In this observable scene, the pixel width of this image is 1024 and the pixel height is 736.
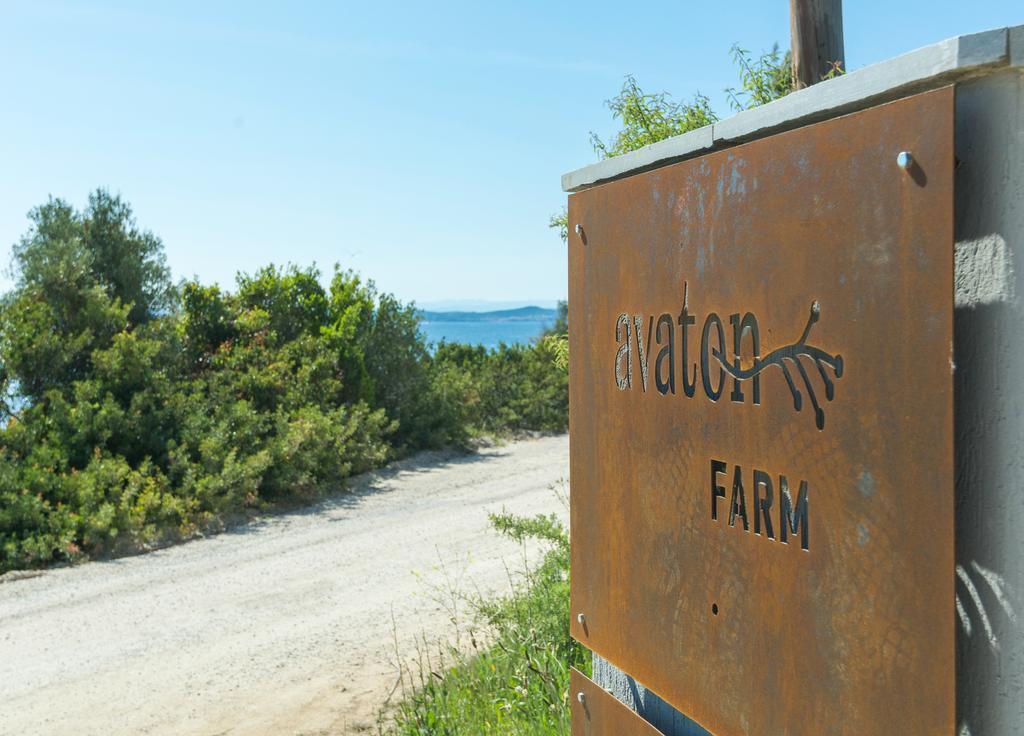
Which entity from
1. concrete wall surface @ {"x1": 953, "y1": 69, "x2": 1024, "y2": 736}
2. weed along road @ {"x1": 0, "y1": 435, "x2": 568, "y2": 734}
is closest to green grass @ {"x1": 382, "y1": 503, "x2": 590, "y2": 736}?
weed along road @ {"x1": 0, "y1": 435, "x2": 568, "y2": 734}

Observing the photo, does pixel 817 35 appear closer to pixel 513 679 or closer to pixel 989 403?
pixel 989 403

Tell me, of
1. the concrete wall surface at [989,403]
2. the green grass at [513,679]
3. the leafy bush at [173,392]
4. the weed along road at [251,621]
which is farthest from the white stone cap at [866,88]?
the leafy bush at [173,392]

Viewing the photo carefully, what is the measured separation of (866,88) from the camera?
1.42 m

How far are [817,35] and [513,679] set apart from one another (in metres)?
3.34

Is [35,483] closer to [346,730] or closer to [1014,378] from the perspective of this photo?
[346,730]

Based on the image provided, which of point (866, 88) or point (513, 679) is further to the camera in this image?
point (513, 679)

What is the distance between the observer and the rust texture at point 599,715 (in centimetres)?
210

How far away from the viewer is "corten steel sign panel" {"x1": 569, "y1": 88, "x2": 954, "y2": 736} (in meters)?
1.29

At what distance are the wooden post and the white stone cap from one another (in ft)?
6.09

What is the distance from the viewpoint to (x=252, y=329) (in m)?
13.8

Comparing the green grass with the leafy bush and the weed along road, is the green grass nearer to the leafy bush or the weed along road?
the weed along road

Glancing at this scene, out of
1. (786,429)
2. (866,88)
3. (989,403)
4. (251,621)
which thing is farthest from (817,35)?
(251,621)

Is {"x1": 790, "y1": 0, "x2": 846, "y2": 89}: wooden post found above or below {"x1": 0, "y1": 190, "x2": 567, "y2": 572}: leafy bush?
above

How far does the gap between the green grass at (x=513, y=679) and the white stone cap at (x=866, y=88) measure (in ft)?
8.79
